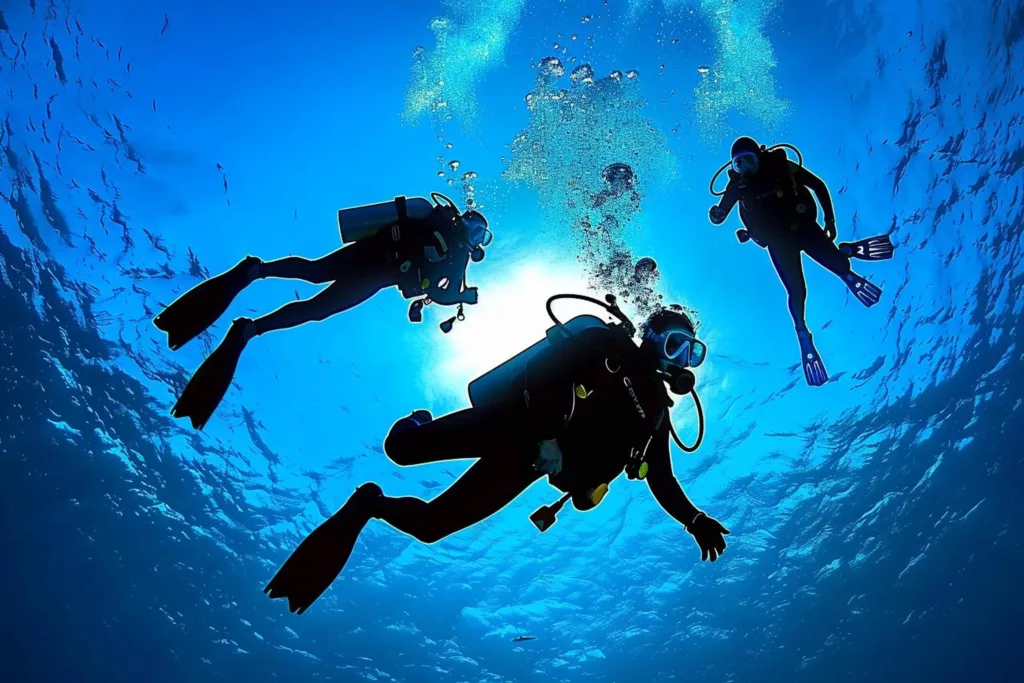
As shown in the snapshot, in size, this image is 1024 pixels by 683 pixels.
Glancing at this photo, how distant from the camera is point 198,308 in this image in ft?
15.9

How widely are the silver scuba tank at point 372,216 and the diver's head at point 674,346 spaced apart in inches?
114

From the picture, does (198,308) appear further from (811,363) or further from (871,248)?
(871,248)

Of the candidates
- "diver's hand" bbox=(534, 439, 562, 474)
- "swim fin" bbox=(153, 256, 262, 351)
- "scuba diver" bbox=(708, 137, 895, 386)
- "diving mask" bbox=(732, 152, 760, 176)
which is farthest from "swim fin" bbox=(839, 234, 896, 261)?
"swim fin" bbox=(153, 256, 262, 351)

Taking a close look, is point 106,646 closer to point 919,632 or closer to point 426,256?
point 426,256

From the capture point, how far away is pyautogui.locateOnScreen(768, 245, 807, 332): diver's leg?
6387mm

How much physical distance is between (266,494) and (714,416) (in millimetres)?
14620

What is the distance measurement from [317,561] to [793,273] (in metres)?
5.67

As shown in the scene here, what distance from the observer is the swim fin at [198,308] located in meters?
4.71

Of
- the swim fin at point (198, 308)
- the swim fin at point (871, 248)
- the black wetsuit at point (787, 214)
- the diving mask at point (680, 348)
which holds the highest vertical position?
the black wetsuit at point (787, 214)

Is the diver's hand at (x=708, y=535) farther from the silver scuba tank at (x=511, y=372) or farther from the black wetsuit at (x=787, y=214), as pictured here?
the black wetsuit at (x=787, y=214)

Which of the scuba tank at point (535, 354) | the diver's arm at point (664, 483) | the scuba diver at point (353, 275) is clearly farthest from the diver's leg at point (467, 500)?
the scuba diver at point (353, 275)

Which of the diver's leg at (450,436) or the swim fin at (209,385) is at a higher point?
the swim fin at (209,385)

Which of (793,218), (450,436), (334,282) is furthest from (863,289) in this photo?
(334,282)

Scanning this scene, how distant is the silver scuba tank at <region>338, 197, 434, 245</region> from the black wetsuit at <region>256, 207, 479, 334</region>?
0.20 feet
